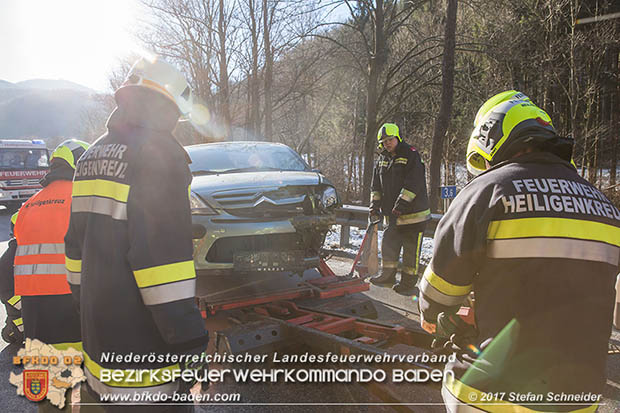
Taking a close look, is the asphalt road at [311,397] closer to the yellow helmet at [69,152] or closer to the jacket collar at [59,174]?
the jacket collar at [59,174]

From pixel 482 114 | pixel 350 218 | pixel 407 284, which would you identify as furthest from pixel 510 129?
pixel 350 218

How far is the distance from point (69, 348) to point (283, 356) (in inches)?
63.5

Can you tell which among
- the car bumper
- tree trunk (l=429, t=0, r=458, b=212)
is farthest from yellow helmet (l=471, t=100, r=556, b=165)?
tree trunk (l=429, t=0, r=458, b=212)

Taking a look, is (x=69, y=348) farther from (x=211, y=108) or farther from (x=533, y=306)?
(x=211, y=108)

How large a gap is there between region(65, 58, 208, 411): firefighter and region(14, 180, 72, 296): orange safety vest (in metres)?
0.90

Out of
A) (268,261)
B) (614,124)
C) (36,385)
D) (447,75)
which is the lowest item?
(36,385)

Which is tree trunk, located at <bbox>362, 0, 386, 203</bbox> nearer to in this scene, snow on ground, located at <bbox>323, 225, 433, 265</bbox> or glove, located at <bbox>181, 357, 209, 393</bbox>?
snow on ground, located at <bbox>323, 225, 433, 265</bbox>

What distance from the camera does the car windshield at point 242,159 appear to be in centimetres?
514

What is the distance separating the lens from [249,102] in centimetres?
1864

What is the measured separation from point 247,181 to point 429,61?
34.7 feet

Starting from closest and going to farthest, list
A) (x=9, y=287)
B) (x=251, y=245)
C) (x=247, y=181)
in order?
(x=9, y=287) < (x=251, y=245) < (x=247, y=181)

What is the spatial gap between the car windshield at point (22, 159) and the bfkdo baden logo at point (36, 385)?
1702 cm

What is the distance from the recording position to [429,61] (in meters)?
13.0

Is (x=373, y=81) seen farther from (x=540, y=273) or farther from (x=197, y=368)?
(x=197, y=368)
